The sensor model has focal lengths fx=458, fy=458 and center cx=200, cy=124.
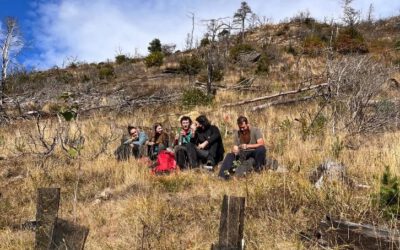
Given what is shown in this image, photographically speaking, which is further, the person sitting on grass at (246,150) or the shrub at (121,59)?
the shrub at (121,59)

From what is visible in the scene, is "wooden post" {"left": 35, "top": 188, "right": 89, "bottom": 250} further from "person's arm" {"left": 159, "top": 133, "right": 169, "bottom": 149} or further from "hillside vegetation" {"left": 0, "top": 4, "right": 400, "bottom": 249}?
"person's arm" {"left": 159, "top": 133, "right": 169, "bottom": 149}

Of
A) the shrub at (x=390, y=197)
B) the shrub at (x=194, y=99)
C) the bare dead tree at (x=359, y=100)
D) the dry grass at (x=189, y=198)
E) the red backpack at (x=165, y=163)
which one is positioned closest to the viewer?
the shrub at (x=390, y=197)

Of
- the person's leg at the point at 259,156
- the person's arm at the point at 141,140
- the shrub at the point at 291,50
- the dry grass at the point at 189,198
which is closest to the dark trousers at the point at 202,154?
the dry grass at the point at 189,198

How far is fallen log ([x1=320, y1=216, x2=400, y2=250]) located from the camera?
327 cm

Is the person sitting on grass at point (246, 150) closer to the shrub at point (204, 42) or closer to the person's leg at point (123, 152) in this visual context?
the person's leg at point (123, 152)

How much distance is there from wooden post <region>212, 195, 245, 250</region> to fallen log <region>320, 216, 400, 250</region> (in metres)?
0.90

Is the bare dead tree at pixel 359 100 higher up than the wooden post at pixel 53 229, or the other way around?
the bare dead tree at pixel 359 100

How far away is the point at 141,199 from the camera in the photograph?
500 cm

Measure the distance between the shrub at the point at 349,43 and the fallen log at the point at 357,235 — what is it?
17172 mm

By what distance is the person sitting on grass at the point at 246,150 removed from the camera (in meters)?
6.69

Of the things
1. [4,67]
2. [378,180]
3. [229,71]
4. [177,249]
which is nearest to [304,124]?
[378,180]

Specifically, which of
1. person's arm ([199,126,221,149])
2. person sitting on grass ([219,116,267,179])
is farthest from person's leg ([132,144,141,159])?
person sitting on grass ([219,116,267,179])

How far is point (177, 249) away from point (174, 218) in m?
0.69

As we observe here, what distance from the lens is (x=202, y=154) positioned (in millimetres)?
7793
